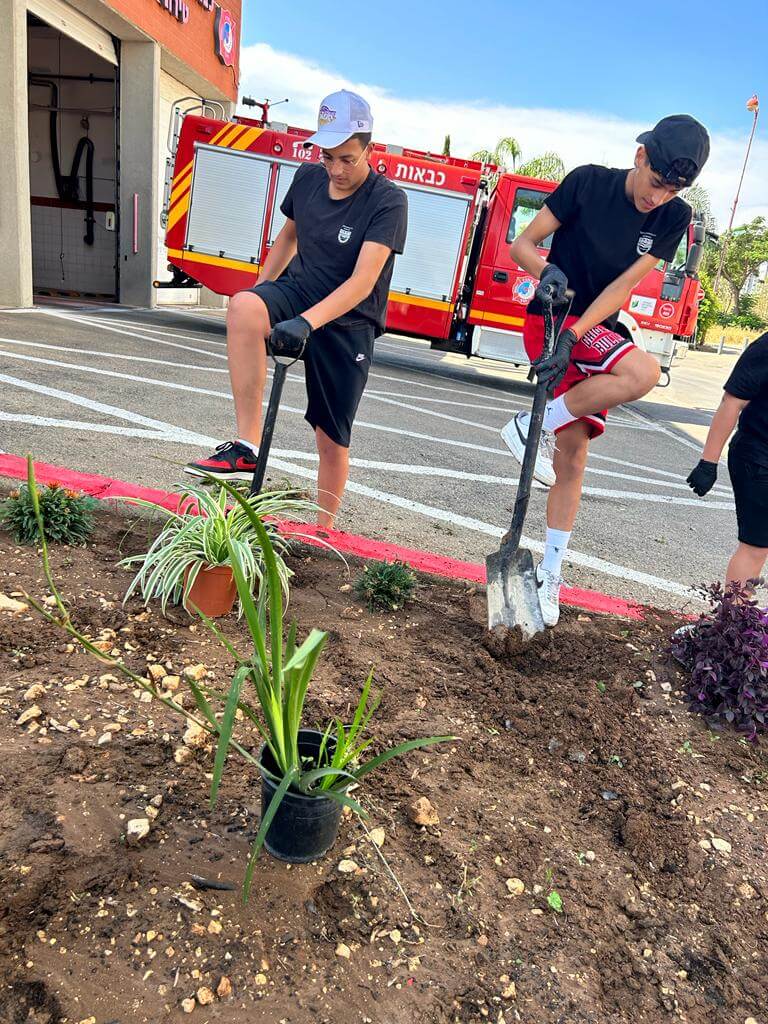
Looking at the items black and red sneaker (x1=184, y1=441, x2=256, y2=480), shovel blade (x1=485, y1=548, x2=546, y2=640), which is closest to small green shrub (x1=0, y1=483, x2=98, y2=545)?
black and red sneaker (x1=184, y1=441, x2=256, y2=480)

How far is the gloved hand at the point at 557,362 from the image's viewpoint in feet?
8.35

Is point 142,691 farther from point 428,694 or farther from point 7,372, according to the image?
point 7,372

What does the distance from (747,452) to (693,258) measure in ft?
24.8

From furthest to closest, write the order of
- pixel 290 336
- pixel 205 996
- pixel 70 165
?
pixel 70 165, pixel 290 336, pixel 205 996

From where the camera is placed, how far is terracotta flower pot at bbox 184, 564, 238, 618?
2.27m

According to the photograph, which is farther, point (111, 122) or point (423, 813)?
point (111, 122)

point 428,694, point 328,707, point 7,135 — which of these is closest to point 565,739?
point 428,694

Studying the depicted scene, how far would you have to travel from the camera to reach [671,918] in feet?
5.06

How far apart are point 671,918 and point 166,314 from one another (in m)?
12.6

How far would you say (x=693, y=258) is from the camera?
30.2 ft

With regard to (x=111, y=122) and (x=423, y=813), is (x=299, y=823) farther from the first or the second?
(x=111, y=122)

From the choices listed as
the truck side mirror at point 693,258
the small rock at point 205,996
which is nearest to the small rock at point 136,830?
the small rock at point 205,996

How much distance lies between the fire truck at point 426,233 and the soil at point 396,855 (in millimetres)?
8528

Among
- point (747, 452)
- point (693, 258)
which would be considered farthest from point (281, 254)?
point (693, 258)
